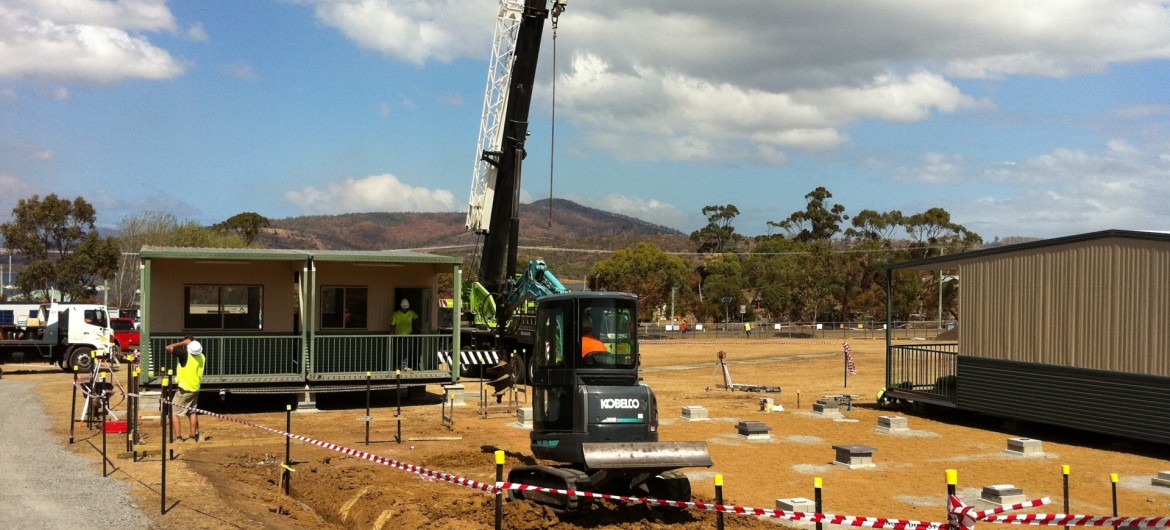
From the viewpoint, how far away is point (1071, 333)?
61.1 feet

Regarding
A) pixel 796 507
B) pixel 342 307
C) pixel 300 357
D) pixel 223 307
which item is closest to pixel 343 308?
pixel 342 307

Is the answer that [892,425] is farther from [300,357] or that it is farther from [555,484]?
[300,357]

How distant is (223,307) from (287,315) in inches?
57.2

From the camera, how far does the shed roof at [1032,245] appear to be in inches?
676

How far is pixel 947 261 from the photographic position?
72.6ft

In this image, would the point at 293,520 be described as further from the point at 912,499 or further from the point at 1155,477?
the point at 1155,477

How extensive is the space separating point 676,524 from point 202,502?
5535mm

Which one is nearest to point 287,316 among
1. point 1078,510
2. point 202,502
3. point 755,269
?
point 202,502

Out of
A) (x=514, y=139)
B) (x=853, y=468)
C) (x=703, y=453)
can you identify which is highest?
(x=514, y=139)

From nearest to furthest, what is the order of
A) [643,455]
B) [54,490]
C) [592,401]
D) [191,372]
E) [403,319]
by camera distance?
[643,455] < [592,401] < [54,490] < [191,372] < [403,319]

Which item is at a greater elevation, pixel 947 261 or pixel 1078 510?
pixel 947 261

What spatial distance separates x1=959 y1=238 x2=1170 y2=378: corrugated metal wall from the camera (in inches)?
670

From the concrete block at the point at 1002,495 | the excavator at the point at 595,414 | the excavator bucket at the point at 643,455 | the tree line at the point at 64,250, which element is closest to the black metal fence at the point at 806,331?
the tree line at the point at 64,250

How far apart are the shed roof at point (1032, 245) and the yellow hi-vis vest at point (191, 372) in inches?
595
